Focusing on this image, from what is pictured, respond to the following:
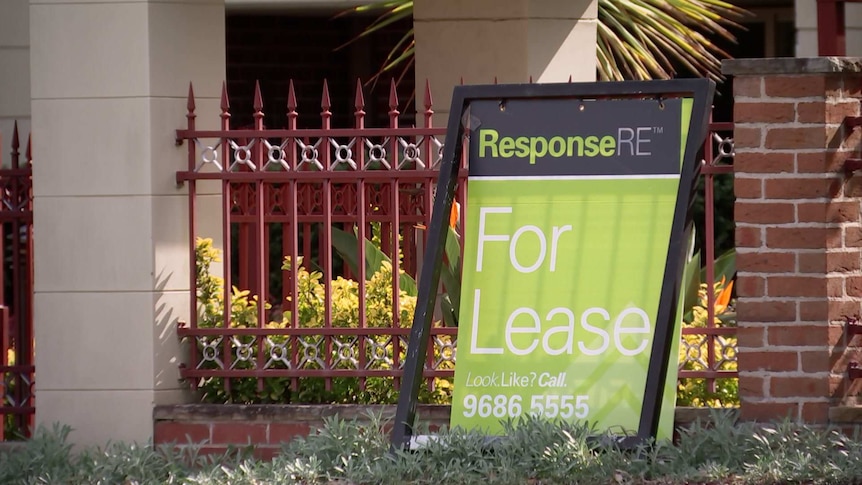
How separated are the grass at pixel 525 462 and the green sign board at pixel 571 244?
0.20 metres

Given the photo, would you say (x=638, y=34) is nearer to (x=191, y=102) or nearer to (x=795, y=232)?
(x=795, y=232)

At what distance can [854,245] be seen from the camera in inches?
202

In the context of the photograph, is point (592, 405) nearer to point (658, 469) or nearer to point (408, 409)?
point (658, 469)

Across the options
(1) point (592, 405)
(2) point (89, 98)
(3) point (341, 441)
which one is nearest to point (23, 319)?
(2) point (89, 98)

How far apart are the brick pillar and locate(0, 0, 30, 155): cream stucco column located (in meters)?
5.82

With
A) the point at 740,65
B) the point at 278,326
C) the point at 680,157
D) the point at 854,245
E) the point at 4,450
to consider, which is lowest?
the point at 4,450

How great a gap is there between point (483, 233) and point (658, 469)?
114 centimetres

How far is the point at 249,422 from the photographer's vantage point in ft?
18.2

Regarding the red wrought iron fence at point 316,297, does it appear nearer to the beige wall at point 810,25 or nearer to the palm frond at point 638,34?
the palm frond at point 638,34

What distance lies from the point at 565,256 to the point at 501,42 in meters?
3.00

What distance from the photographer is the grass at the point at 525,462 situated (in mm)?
4469

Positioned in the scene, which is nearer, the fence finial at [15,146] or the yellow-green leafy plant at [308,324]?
the yellow-green leafy plant at [308,324]

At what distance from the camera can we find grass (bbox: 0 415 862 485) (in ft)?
14.7

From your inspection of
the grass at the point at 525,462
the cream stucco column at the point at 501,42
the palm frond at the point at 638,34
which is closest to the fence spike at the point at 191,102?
the grass at the point at 525,462
